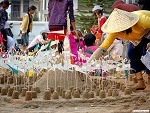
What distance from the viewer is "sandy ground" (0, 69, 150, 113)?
596cm

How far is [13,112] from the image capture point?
5777 mm

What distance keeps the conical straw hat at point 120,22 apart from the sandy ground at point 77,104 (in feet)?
2.93

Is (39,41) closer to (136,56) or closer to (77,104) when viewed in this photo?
(136,56)

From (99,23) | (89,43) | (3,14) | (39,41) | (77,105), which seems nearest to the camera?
(77,105)

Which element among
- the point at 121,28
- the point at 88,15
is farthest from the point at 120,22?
the point at 88,15

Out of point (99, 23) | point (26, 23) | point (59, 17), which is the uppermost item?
point (26, 23)

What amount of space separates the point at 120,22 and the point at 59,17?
7.45ft

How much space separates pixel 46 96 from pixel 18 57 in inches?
69.8

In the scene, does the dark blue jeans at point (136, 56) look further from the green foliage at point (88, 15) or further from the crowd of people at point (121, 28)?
the green foliage at point (88, 15)

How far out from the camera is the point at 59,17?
9.18 m

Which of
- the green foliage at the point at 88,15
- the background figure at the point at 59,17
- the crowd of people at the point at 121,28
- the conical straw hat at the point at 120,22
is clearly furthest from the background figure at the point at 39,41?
the green foliage at the point at 88,15

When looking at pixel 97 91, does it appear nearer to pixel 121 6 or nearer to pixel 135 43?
pixel 135 43

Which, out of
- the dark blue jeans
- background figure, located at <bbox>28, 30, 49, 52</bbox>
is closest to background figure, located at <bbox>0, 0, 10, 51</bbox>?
background figure, located at <bbox>28, 30, 49, 52</bbox>

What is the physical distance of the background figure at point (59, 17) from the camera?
9.15 metres
